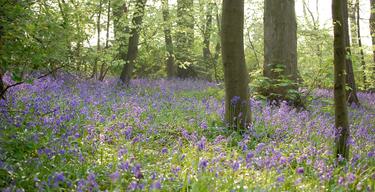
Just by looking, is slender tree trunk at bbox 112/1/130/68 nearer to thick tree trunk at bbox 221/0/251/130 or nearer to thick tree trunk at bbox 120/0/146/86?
thick tree trunk at bbox 120/0/146/86

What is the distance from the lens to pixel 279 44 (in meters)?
10.2

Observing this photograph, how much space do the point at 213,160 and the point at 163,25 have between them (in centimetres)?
1182

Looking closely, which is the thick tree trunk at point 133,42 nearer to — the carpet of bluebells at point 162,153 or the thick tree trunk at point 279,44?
the thick tree trunk at point 279,44

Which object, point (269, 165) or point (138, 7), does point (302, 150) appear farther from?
point (138, 7)

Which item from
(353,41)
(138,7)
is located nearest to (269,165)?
(138,7)

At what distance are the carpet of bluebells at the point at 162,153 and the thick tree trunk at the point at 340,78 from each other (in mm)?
153

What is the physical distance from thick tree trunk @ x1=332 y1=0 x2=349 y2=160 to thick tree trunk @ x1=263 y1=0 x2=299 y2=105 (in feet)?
17.4

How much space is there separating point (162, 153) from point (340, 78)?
7.46 feet

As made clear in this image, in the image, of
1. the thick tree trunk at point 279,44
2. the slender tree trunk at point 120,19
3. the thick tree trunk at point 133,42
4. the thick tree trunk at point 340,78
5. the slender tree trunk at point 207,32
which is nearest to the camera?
the thick tree trunk at point 340,78

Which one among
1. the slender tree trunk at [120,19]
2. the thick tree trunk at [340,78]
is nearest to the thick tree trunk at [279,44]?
the slender tree trunk at [120,19]

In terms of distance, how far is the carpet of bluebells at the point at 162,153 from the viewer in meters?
3.33

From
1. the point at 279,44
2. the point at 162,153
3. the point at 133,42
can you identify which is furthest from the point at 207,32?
the point at 162,153

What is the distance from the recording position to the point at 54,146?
407 centimetres

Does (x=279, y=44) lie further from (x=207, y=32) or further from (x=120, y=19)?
(x=207, y=32)
